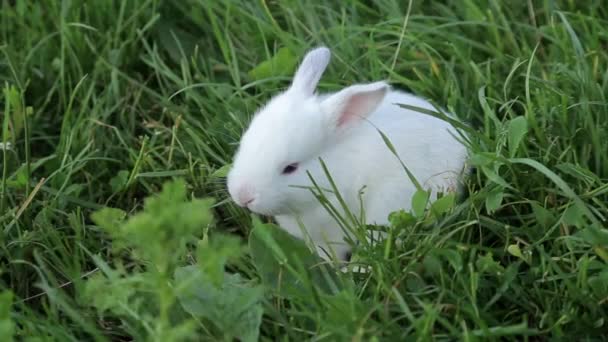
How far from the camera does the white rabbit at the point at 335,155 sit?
121 inches

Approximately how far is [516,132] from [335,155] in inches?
22.6

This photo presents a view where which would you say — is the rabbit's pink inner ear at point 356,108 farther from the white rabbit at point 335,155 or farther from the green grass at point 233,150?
the green grass at point 233,150

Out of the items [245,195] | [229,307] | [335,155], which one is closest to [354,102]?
[335,155]

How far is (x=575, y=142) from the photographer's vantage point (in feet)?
10.5

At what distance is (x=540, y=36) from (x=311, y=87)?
97 cm

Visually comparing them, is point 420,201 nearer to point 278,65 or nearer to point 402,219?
point 402,219

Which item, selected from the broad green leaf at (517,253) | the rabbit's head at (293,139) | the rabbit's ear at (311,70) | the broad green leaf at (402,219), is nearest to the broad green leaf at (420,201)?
the broad green leaf at (402,219)

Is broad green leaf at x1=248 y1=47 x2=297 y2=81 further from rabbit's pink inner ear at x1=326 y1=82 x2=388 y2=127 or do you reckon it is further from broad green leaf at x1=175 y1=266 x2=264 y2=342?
broad green leaf at x1=175 y1=266 x2=264 y2=342

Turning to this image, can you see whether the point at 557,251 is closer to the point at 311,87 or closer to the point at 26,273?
the point at 311,87

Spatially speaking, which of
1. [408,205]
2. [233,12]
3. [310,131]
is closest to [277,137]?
[310,131]

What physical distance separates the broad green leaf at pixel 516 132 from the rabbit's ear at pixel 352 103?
1.31 feet

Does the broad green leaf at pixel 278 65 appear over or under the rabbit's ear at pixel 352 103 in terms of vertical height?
under

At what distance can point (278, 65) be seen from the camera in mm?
3760

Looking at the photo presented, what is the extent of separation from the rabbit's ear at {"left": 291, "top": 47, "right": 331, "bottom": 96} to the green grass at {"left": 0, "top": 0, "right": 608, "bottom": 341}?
332 mm
